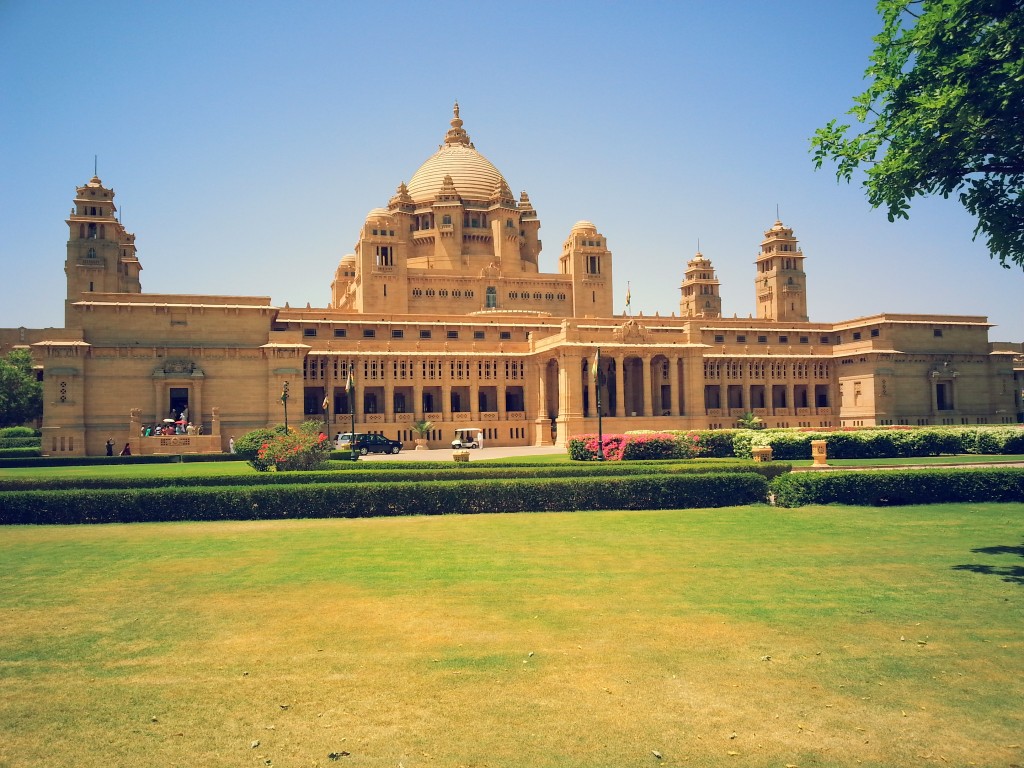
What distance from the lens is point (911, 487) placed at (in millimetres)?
23312

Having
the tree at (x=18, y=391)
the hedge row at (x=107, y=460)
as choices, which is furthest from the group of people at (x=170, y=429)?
the tree at (x=18, y=391)

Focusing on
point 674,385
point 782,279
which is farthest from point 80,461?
point 782,279

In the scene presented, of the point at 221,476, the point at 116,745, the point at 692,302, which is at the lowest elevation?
the point at 116,745

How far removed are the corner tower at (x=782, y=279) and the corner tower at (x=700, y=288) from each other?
38.2 feet

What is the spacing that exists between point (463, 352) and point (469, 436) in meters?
7.32

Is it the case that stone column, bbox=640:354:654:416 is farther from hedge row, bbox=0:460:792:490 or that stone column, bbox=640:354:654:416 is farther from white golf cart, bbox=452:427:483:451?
hedge row, bbox=0:460:792:490

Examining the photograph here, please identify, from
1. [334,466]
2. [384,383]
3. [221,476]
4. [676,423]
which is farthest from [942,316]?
[221,476]

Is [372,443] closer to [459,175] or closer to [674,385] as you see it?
[674,385]

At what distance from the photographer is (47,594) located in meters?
13.3

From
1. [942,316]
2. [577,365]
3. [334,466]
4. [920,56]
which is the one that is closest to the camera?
[920,56]

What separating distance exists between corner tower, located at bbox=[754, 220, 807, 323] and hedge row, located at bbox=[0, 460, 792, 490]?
66720 mm

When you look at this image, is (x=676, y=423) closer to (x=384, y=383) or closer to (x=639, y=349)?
(x=639, y=349)

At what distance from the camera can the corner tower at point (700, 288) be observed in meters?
104

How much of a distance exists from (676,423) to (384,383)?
22.5m
